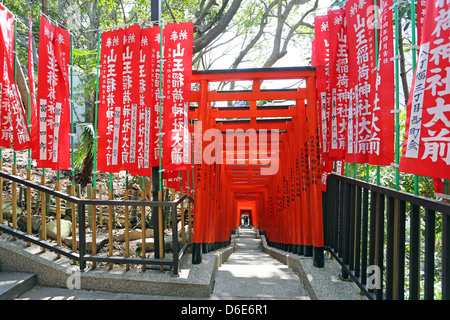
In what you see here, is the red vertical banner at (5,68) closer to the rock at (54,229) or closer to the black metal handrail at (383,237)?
the rock at (54,229)

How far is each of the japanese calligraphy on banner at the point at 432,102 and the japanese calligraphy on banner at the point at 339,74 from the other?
1.53 meters

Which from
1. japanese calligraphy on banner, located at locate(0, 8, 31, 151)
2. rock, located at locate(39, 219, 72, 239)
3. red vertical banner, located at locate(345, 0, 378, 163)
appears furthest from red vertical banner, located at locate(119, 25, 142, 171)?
red vertical banner, located at locate(345, 0, 378, 163)

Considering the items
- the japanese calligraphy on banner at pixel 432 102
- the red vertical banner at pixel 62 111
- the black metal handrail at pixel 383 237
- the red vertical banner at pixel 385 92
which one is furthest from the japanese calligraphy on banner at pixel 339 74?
the red vertical banner at pixel 62 111

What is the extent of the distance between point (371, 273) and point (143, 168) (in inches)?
123

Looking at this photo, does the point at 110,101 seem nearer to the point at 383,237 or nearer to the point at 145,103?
the point at 145,103

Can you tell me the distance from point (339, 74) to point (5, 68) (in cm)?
475

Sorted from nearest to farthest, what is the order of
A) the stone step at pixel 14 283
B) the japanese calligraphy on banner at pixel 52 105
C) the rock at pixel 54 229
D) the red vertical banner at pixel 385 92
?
the red vertical banner at pixel 385 92 → the stone step at pixel 14 283 → the japanese calligraphy on banner at pixel 52 105 → the rock at pixel 54 229

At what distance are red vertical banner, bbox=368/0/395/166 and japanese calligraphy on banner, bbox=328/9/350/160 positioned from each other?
2.61 ft

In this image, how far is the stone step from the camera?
A: 3213mm

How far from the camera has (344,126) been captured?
3506 millimetres

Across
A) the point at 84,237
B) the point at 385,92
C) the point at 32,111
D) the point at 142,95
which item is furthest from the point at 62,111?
the point at 385,92

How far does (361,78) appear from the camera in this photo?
119 inches

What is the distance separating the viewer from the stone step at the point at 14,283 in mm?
3213

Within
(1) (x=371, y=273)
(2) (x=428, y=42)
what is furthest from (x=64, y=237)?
(2) (x=428, y=42)
